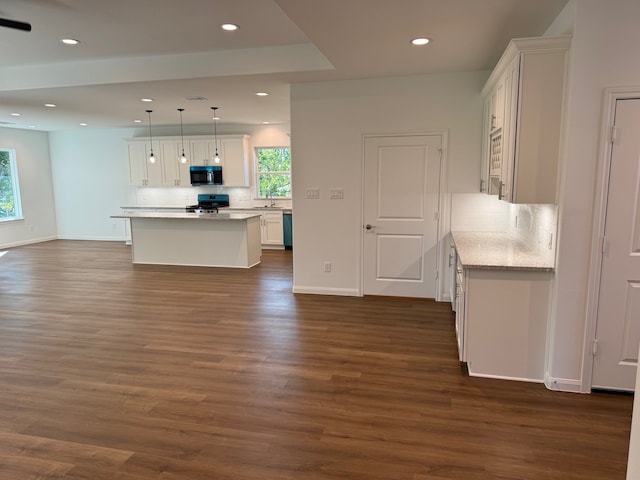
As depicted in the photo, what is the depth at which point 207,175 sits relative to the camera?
9.12m

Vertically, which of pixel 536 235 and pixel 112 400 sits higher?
pixel 536 235

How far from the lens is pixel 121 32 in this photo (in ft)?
12.7

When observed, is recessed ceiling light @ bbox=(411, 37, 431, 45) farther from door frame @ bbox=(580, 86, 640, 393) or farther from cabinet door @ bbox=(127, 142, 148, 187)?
cabinet door @ bbox=(127, 142, 148, 187)

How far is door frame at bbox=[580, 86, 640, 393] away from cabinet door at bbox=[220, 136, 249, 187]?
7.35 metres

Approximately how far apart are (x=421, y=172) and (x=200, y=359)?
10.4ft

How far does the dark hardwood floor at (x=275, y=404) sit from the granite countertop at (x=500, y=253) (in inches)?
33.8

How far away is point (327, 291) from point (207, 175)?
496cm

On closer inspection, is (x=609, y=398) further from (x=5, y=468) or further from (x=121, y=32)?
(x=121, y=32)

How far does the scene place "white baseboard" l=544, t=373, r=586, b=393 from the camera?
9.48 ft

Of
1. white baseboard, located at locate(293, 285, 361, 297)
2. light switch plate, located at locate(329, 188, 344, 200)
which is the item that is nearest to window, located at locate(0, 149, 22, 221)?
white baseboard, located at locate(293, 285, 361, 297)

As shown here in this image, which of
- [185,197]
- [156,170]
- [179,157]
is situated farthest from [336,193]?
[156,170]

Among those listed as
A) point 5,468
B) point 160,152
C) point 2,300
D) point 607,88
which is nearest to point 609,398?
point 607,88

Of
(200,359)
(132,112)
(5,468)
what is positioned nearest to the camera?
(5,468)

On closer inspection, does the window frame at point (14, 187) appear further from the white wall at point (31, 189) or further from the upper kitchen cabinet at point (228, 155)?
the upper kitchen cabinet at point (228, 155)
